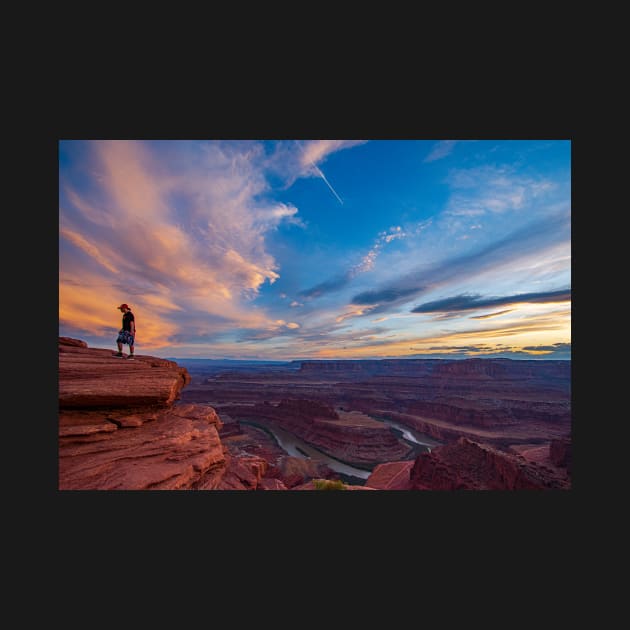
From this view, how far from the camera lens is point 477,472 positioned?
11078mm

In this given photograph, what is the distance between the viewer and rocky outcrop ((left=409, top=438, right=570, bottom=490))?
9.59 m

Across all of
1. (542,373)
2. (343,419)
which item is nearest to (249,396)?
(343,419)

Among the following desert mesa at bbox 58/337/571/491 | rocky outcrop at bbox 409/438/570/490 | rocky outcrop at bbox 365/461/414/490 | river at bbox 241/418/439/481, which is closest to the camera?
desert mesa at bbox 58/337/571/491

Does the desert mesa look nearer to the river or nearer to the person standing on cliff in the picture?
the river

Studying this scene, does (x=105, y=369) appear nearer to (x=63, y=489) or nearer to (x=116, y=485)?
(x=63, y=489)

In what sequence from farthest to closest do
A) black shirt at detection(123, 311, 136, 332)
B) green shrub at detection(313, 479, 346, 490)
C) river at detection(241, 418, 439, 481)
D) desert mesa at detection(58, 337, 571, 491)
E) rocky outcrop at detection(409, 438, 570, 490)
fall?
river at detection(241, 418, 439, 481) → rocky outcrop at detection(409, 438, 570, 490) → black shirt at detection(123, 311, 136, 332) → green shrub at detection(313, 479, 346, 490) → desert mesa at detection(58, 337, 571, 491)

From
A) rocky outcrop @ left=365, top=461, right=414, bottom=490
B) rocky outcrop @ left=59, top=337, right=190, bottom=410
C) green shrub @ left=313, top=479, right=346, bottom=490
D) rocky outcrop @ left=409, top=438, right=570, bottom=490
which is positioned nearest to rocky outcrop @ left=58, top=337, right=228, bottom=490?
rocky outcrop @ left=59, top=337, right=190, bottom=410

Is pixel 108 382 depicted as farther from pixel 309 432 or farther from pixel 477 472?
pixel 309 432

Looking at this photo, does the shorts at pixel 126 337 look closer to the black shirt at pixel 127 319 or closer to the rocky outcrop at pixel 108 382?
the black shirt at pixel 127 319

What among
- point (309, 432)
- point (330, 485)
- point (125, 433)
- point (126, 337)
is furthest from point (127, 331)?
point (309, 432)

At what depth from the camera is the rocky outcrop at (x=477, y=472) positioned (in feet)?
31.4

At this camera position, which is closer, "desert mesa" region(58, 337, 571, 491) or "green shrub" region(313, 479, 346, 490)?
"desert mesa" region(58, 337, 571, 491)

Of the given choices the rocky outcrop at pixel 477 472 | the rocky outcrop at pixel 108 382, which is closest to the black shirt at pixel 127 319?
the rocky outcrop at pixel 108 382

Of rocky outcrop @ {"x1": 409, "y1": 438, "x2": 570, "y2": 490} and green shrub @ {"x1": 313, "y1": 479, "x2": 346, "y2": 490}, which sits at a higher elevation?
green shrub @ {"x1": 313, "y1": 479, "x2": 346, "y2": 490}
